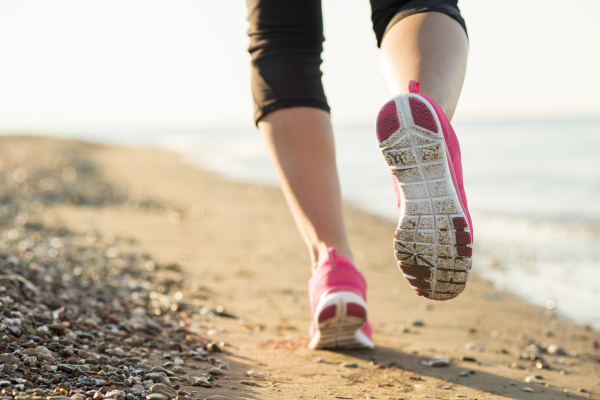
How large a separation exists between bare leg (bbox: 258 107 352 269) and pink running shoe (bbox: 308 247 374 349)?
53mm

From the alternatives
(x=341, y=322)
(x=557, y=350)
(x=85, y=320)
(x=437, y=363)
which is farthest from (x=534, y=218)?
(x=85, y=320)

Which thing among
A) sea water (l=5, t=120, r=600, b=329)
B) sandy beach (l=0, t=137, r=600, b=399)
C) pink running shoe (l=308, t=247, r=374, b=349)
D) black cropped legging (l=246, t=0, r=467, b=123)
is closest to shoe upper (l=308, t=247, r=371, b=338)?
pink running shoe (l=308, t=247, r=374, b=349)

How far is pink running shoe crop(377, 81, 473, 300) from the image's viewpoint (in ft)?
3.69

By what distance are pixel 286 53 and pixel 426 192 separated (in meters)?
0.75

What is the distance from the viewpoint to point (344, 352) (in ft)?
5.80

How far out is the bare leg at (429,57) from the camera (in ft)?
4.03

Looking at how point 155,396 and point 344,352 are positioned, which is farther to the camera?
point 344,352

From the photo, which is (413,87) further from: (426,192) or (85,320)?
(85,320)

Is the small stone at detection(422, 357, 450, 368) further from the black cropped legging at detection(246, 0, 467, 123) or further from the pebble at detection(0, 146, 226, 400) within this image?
the black cropped legging at detection(246, 0, 467, 123)

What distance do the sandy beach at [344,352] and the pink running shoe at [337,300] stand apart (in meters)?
0.10


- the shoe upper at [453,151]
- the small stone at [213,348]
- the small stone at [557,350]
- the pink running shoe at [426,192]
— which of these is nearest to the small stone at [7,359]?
the small stone at [213,348]

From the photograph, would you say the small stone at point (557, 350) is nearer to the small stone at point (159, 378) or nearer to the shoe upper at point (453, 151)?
the shoe upper at point (453, 151)

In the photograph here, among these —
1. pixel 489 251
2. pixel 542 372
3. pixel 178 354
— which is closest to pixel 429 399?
pixel 542 372

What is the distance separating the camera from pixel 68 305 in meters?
1.83
